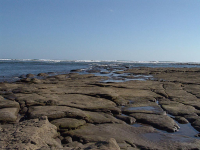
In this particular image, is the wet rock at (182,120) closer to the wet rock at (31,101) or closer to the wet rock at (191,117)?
the wet rock at (191,117)

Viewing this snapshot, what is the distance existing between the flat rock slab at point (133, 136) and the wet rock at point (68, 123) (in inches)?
8.1

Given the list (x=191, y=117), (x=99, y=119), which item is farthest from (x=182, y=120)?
(x=99, y=119)

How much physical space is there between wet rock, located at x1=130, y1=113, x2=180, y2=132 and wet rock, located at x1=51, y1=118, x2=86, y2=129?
6.20 ft

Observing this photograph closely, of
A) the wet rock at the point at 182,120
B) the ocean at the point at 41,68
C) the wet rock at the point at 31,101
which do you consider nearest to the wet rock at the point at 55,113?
the wet rock at the point at 31,101

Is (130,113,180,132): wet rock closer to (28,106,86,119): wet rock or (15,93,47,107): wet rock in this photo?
(28,106,86,119): wet rock

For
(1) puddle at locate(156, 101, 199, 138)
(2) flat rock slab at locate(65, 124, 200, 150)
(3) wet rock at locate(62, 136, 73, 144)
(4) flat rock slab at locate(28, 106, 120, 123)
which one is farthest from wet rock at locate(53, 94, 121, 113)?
(3) wet rock at locate(62, 136, 73, 144)

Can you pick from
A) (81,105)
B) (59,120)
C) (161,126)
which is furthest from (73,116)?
(161,126)

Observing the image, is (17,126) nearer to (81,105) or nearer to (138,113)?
(81,105)

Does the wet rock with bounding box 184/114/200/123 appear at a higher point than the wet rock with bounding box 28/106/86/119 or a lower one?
lower

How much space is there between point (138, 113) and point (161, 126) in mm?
1099

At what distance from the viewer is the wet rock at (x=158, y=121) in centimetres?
496

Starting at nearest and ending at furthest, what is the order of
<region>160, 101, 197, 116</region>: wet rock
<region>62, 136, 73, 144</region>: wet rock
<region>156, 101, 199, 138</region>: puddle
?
<region>62, 136, 73, 144</region>: wet rock → <region>156, 101, 199, 138</region>: puddle → <region>160, 101, 197, 116</region>: wet rock

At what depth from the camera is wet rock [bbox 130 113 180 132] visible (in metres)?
4.96

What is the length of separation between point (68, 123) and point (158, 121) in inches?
107
